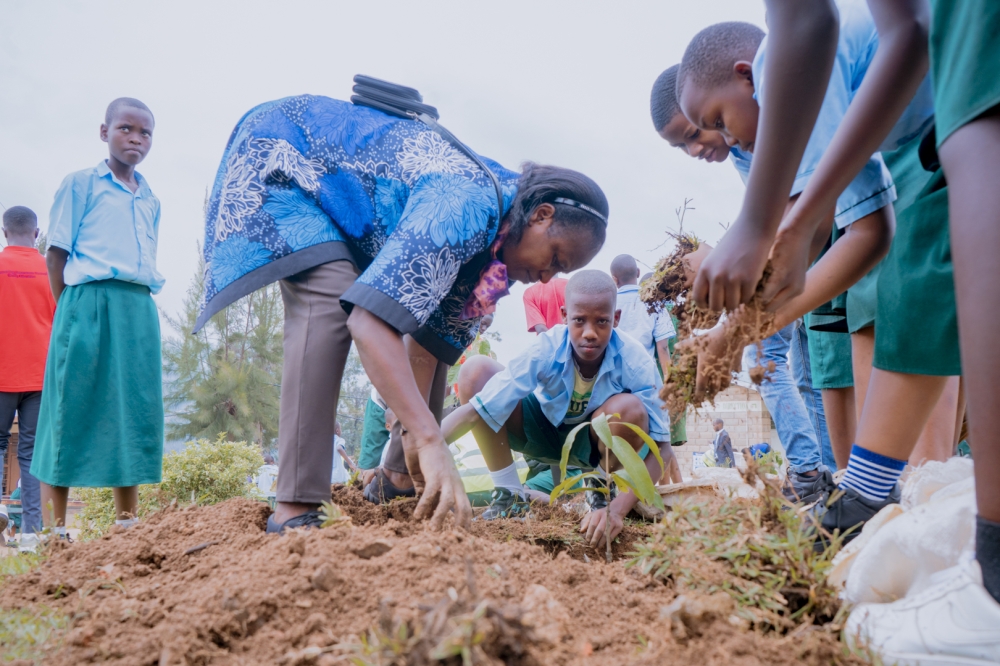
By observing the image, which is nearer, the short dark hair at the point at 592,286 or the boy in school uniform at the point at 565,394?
the boy in school uniform at the point at 565,394

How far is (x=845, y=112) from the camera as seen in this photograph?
1.81 meters

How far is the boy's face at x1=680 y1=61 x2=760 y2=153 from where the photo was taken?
2245mm

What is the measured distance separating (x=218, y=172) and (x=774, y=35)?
184cm

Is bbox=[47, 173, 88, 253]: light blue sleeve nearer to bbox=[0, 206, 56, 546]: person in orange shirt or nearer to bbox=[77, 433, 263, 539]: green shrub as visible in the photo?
bbox=[0, 206, 56, 546]: person in orange shirt

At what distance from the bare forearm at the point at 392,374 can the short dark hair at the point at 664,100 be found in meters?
2.22

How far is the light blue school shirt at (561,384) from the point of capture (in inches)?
136

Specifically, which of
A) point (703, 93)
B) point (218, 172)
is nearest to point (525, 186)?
point (703, 93)

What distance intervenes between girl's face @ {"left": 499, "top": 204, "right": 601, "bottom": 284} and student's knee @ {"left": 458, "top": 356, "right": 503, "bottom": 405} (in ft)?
5.29

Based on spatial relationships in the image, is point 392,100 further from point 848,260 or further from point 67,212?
point 67,212

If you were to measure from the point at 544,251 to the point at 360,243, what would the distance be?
0.69 metres

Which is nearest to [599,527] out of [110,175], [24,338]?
[110,175]

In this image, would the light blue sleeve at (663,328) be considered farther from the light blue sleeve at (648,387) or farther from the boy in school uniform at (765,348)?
the light blue sleeve at (648,387)

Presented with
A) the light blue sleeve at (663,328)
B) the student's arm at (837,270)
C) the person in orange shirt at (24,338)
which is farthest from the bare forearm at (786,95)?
the person in orange shirt at (24,338)

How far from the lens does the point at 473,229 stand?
6.88 feet
